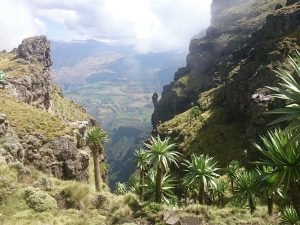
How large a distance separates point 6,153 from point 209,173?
29.1 metres

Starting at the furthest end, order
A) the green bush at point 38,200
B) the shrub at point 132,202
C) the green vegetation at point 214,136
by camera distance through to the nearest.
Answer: the green vegetation at point 214,136 < the shrub at point 132,202 < the green bush at point 38,200

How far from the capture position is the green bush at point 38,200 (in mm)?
39875

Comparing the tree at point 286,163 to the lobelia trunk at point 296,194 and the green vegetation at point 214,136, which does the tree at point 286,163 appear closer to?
the lobelia trunk at point 296,194

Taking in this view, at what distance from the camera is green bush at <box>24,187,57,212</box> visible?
39.9 meters

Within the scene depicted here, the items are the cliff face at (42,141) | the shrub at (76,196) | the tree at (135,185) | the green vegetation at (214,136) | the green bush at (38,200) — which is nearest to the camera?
the green bush at (38,200)

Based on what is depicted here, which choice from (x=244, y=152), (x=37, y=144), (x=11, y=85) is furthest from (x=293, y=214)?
(x=11, y=85)

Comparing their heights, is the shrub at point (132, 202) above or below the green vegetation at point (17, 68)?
below

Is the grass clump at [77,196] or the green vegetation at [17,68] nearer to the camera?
the grass clump at [77,196]

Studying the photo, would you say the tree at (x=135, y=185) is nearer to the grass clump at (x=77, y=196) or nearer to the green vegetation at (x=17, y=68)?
the grass clump at (x=77, y=196)

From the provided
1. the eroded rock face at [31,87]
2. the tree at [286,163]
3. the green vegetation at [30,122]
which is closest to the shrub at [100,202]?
the tree at [286,163]

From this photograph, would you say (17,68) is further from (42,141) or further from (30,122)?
(42,141)

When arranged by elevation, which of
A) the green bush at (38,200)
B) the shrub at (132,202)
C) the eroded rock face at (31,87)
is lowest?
the shrub at (132,202)

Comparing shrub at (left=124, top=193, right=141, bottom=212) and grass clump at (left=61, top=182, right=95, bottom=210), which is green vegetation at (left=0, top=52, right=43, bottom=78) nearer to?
grass clump at (left=61, top=182, right=95, bottom=210)

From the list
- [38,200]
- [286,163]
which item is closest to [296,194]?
[286,163]
